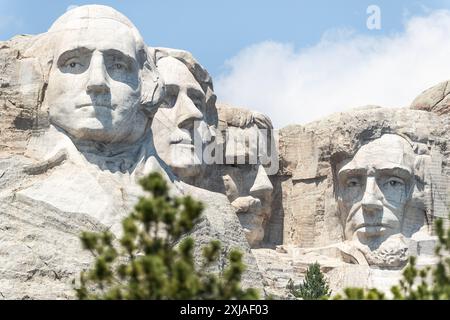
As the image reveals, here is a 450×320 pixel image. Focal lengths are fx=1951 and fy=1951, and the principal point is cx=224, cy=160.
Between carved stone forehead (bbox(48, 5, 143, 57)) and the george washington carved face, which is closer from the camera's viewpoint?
the george washington carved face

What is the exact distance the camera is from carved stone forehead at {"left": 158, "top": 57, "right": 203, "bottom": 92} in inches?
977

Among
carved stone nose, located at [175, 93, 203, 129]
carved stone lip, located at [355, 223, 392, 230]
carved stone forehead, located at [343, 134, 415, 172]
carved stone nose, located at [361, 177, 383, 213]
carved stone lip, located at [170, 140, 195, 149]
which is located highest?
carved stone nose, located at [175, 93, 203, 129]

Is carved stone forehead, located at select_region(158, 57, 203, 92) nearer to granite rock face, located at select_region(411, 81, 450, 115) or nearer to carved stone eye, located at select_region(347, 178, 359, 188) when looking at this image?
carved stone eye, located at select_region(347, 178, 359, 188)

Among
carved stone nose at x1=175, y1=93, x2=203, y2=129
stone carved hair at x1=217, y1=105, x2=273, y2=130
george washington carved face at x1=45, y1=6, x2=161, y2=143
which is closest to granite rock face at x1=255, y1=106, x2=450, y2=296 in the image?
stone carved hair at x1=217, y1=105, x2=273, y2=130

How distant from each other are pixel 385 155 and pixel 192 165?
2875 mm

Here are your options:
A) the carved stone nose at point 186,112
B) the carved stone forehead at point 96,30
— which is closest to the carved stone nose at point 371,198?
the carved stone nose at point 186,112

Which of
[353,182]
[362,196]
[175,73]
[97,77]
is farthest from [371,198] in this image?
[97,77]

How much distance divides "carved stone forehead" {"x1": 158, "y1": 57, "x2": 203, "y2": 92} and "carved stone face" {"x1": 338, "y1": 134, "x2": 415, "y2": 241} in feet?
8.07

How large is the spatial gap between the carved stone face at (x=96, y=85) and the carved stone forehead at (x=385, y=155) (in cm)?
439

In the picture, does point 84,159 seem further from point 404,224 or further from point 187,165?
point 404,224

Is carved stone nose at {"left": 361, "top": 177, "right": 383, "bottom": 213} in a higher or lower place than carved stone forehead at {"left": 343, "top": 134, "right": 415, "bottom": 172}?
lower

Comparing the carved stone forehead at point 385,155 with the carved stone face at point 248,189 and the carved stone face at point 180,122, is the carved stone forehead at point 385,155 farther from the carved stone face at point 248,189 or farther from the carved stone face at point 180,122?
the carved stone face at point 180,122

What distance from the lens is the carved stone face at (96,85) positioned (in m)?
21.9
